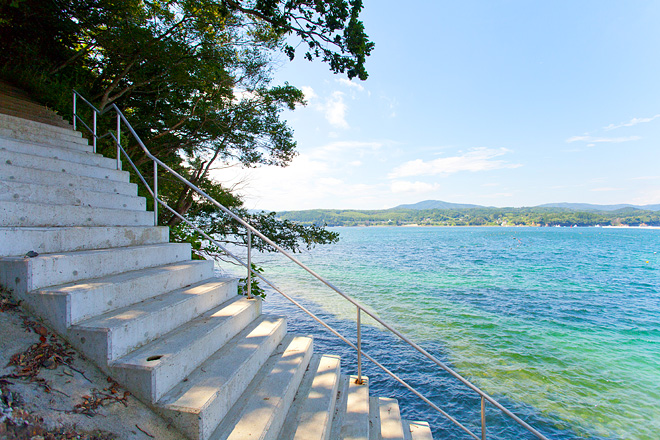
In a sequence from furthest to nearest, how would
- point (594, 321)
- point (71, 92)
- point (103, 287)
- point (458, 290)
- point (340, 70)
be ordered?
point (458, 290), point (594, 321), point (71, 92), point (340, 70), point (103, 287)

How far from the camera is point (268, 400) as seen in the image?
2486 mm

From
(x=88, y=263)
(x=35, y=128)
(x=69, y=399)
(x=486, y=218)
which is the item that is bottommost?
(x=69, y=399)

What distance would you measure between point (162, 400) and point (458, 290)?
2083 cm

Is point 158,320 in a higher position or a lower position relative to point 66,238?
lower

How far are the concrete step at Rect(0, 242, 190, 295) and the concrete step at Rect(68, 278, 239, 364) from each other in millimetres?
441

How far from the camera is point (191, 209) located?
36.8 feet

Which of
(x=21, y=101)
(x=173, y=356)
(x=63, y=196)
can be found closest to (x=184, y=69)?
(x=21, y=101)

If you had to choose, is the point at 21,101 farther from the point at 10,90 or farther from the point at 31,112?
the point at 10,90

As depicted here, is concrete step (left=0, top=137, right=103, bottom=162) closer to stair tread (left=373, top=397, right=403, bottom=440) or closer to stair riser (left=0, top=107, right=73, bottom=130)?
stair riser (left=0, top=107, right=73, bottom=130)

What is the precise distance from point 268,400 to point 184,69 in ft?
26.8

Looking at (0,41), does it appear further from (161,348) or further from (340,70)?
(161,348)

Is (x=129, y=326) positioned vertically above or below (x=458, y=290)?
above

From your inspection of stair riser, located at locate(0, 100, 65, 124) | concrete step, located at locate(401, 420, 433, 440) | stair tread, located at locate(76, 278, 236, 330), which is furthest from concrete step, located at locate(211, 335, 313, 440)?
stair riser, located at locate(0, 100, 65, 124)

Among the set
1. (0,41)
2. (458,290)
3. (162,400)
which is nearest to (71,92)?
(0,41)
